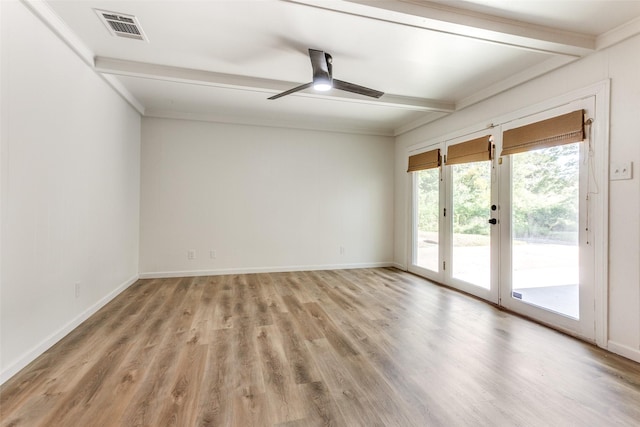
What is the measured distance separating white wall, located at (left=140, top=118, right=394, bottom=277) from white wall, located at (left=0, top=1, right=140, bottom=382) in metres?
1.06

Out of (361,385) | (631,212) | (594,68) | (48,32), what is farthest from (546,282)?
(48,32)

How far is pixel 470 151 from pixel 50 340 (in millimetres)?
4782

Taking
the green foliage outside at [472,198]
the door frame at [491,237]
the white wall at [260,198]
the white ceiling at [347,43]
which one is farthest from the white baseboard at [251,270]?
the white ceiling at [347,43]

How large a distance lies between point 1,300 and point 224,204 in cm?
311

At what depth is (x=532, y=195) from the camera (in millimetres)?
2973

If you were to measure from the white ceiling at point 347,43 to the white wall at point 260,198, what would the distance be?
0.91 meters

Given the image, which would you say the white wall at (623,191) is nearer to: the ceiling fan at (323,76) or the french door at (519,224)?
the french door at (519,224)

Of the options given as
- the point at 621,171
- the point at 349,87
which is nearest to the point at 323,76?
the point at 349,87

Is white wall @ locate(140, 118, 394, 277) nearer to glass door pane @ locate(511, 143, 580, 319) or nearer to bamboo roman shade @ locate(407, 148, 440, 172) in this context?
bamboo roman shade @ locate(407, 148, 440, 172)

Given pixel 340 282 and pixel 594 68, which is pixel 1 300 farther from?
pixel 594 68

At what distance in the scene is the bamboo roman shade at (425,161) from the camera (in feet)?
14.4

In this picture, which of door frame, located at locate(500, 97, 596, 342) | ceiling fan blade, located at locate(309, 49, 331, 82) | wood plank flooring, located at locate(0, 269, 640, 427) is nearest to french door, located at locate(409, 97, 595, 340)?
door frame, located at locate(500, 97, 596, 342)

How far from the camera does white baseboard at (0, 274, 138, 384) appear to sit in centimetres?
184

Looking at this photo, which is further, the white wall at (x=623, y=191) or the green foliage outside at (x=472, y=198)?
the green foliage outside at (x=472, y=198)
